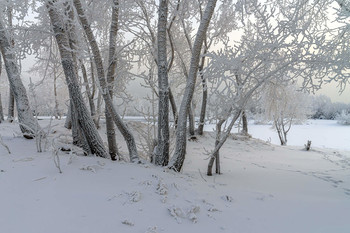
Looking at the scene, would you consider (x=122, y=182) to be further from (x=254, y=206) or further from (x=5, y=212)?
(x=254, y=206)

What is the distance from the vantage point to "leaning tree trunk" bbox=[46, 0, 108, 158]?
12.5 ft

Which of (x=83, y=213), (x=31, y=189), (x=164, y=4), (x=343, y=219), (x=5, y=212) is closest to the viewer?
(x=5, y=212)

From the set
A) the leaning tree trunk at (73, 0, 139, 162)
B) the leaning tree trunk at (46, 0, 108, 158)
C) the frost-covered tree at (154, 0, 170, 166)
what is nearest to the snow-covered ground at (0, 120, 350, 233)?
the frost-covered tree at (154, 0, 170, 166)

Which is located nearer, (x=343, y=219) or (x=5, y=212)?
(x=5, y=212)

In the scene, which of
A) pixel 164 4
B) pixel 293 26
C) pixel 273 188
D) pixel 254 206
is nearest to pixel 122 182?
pixel 254 206

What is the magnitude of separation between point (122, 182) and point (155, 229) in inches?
38.1

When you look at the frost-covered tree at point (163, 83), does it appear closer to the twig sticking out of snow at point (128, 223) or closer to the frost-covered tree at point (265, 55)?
the frost-covered tree at point (265, 55)

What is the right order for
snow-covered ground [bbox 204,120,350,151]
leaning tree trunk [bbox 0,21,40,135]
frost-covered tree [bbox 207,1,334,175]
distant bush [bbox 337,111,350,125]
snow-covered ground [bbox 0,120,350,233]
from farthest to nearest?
distant bush [bbox 337,111,350,125] < snow-covered ground [bbox 204,120,350,151] < leaning tree trunk [bbox 0,21,40,135] < frost-covered tree [bbox 207,1,334,175] < snow-covered ground [bbox 0,120,350,233]

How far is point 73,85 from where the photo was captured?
3908 mm

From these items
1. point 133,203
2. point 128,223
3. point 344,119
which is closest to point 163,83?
point 133,203

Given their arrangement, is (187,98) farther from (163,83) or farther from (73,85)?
(73,85)

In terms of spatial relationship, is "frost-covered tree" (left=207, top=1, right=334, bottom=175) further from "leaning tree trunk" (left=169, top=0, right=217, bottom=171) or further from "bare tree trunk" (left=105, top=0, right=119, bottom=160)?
"bare tree trunk" (left=105, top=0, right=119, bottom=160)

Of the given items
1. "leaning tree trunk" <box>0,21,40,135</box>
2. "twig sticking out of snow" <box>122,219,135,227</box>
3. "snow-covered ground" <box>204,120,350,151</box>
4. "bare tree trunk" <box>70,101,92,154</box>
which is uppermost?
"leaning tree trunk" <box>0,21,40,135</box>

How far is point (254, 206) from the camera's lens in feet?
9.11
